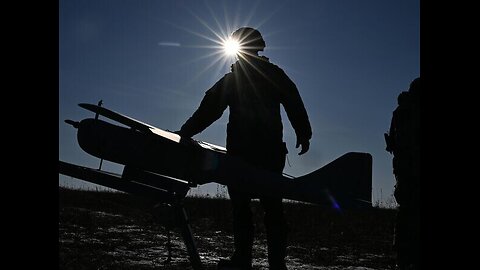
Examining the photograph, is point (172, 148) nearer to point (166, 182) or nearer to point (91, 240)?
point (166, 182)

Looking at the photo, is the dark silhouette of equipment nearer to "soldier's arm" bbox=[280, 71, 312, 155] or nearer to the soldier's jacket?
the soldier's jacket

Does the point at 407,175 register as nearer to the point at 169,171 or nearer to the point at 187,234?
the point at 187,234

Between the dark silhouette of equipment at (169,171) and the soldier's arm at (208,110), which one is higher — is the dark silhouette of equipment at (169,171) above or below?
below

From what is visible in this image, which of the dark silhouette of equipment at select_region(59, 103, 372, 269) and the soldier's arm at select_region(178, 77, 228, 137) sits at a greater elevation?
the soldier's arm at select_region(178, 77, 228, 137)

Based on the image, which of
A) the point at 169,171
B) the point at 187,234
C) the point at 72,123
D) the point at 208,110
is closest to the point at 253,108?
the point at 208,110

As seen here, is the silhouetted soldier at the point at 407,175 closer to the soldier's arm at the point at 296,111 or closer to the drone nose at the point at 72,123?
the soldier's arm at the point at 296,111

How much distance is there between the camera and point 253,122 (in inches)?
218

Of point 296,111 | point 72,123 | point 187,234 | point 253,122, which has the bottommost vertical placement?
point 187,234

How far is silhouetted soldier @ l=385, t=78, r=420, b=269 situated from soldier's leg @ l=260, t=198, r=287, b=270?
137 centimetres

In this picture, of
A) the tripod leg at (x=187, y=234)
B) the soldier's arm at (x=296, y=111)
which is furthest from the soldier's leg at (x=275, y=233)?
the soldier's arm at (x=296, y=111)

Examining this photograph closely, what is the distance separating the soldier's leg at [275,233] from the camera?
5.29 m

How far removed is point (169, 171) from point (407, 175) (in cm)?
272

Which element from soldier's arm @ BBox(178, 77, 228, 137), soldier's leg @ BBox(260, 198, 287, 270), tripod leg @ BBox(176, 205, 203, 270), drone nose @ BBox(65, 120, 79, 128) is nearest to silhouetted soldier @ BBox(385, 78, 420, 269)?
soldier's leg @ BBox(260, 198, 287, 270)

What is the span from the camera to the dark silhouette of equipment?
4.79 metres
